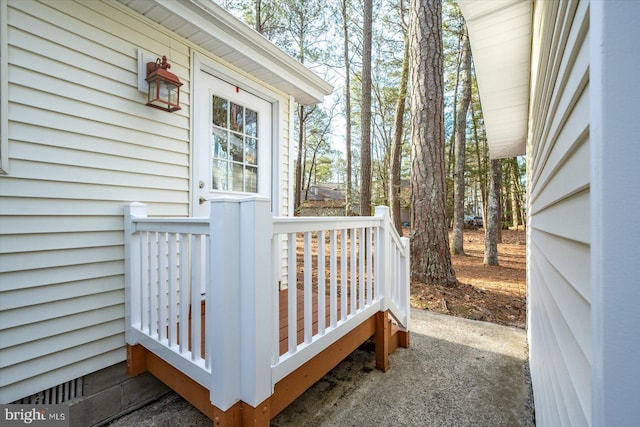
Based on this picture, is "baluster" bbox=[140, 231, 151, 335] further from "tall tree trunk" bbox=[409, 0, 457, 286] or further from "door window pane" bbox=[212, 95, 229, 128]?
"tall tree trunk" bbox=[409, 0, 457, 286]

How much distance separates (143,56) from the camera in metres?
2.16

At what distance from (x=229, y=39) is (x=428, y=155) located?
3.18m

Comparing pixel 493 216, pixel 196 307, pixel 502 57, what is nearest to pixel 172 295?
pixel 196 307

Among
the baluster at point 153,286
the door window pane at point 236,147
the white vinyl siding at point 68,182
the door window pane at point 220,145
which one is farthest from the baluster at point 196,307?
the door window pane at point 236,147

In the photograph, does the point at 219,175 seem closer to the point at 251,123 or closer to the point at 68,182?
the point at 251,123

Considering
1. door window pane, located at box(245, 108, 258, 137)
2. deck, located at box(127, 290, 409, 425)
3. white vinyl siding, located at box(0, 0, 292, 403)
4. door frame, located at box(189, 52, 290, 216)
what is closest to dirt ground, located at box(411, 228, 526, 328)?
deck, located at box(127, 290, 409, 425)

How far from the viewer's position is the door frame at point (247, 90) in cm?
252

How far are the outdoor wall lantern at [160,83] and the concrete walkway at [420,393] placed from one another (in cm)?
215

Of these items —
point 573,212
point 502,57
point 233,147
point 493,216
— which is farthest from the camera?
point 493,216

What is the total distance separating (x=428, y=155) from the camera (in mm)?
4492

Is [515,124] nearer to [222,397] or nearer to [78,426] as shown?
[222,397]

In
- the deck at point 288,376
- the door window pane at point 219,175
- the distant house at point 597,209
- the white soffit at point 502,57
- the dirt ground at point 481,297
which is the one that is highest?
the white soffit at point 502,57

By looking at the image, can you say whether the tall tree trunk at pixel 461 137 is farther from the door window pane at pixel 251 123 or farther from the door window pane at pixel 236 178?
the door window pane at pixel 236 178

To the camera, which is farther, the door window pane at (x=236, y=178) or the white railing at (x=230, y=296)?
the door window pane at (x=236, y=178)
